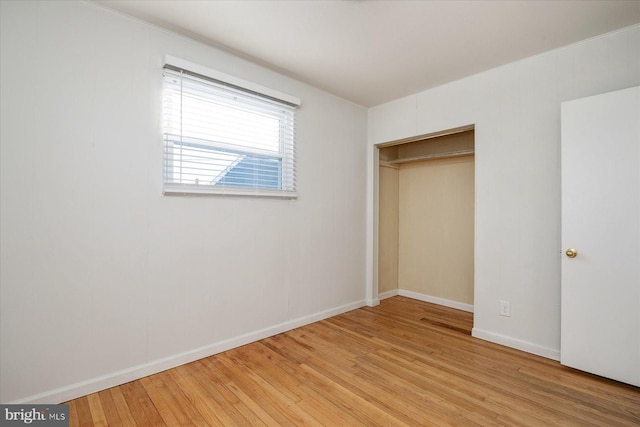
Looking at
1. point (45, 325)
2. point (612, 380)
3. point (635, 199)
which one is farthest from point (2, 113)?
point (612, 380)

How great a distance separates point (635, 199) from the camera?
210cm

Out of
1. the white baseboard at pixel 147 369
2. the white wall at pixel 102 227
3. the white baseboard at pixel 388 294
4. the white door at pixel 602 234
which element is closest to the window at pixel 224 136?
the white wall at pixel 102 227

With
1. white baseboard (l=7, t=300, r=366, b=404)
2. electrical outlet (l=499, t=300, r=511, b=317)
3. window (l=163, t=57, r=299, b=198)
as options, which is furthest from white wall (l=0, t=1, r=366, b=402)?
electrical outlet (l=499, t=300, r=511, b=317)

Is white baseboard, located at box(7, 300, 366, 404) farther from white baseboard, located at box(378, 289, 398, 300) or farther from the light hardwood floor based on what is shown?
white baseboard, located at box(378, 289, 398, 300)

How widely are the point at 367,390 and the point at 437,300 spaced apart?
2.43 metres

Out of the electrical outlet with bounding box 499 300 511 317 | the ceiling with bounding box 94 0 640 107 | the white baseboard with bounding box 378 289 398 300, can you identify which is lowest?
the white baseboard with bounding box 378 289 398 300

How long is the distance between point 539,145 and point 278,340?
9.58 feet

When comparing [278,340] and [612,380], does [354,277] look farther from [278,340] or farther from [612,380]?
[612,380]

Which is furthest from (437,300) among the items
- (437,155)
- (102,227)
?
(102,227)

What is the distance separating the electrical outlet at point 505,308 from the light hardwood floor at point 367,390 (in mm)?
314

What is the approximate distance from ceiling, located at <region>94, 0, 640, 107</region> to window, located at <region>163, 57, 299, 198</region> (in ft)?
1.11

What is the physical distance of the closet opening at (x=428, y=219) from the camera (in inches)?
153

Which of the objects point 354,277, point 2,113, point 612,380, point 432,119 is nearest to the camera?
point 2,113

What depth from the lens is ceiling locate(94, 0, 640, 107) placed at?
2.04 m
